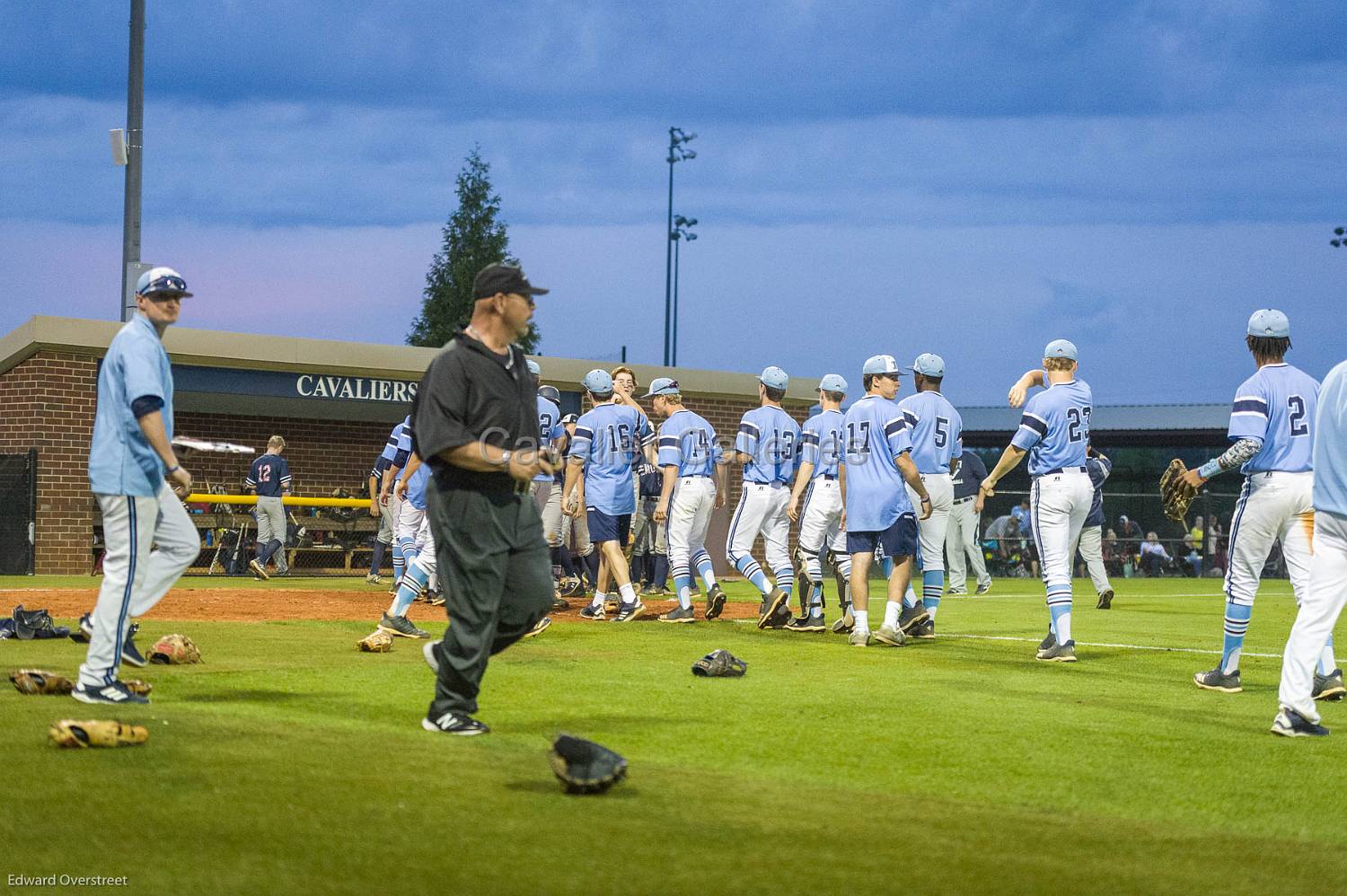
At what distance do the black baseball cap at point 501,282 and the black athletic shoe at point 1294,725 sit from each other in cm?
452

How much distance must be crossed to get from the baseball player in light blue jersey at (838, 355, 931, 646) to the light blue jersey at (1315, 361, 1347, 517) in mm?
4633

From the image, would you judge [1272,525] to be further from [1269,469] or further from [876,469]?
[876,469]

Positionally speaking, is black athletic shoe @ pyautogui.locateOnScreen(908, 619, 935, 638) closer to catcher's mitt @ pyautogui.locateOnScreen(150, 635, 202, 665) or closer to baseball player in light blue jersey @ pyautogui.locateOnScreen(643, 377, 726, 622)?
baseball player in light blue jersey @ pyautogui.locateOnScreen(643, 377, 726, 622)

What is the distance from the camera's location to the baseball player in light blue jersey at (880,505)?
1177cm

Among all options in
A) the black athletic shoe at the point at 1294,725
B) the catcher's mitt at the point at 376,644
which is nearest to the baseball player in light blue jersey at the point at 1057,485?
the black athletic shoe at the point at 1294,725

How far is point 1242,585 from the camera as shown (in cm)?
923

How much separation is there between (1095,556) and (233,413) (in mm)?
15114

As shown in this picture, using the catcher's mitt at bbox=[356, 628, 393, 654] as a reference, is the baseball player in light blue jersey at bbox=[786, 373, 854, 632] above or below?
above

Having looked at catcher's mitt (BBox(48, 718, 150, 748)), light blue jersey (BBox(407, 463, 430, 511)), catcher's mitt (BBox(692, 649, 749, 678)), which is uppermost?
light blue jersey (BBox(407, 463, 430, 511))

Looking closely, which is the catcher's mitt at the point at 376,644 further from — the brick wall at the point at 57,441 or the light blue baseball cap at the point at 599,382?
the brick wall at the point at 57,441

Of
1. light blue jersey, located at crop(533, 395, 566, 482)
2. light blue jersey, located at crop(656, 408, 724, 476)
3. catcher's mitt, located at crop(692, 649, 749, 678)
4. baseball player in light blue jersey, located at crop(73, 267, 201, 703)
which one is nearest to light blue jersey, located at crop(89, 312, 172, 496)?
baseball player in light blue jersey, located at crop(73, 267, 201, 703)

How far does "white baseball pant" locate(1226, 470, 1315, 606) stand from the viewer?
888 centimetres

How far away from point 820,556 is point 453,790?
9.04 meters

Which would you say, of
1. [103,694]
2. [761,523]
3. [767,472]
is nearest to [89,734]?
[103,694]
